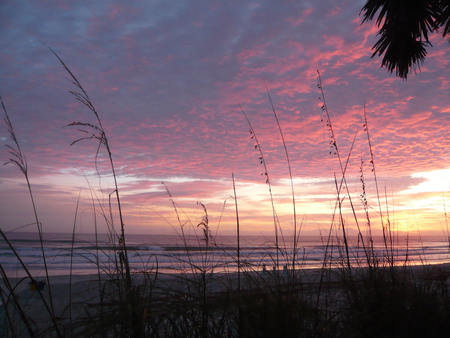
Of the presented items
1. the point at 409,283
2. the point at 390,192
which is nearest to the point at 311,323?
the point at 409,283

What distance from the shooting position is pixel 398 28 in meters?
4.42

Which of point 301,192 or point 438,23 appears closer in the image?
point 301,192

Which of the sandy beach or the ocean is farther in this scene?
the ocean

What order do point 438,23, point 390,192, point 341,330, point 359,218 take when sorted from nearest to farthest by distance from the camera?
1. point 341,330
2. point 359,218
3. point 390,192
4. point 438,23

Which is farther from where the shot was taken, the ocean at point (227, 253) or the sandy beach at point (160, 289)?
the ocean at point (227, 253)

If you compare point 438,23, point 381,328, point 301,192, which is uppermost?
point 438,23

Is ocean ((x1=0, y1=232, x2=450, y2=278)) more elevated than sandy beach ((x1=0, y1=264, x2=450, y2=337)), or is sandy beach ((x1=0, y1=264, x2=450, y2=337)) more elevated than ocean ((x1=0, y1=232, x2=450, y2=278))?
ocean ((x1=0, y1=232, x2=450, y2=278))

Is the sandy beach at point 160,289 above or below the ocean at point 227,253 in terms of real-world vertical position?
below

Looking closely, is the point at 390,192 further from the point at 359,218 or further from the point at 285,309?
the point at 285,309

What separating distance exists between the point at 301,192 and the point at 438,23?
321 centimetres

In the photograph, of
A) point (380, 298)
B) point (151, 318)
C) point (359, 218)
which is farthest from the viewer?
point (359, 218)

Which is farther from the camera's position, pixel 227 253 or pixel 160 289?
pixel 227 253

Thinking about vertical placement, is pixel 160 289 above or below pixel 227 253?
below

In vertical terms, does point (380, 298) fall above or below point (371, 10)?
below
